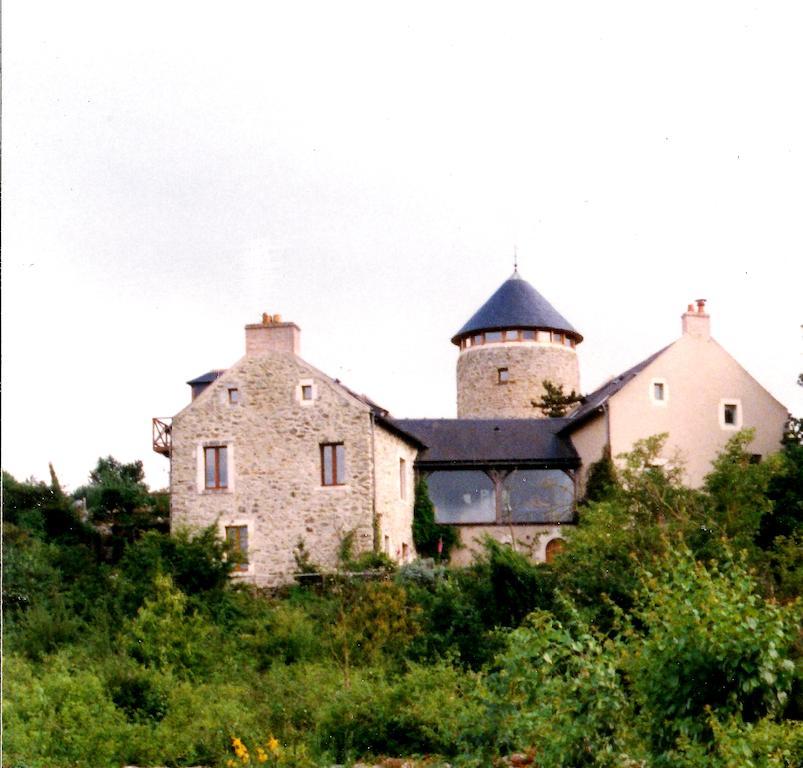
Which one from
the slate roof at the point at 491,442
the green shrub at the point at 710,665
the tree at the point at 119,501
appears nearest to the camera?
the green shrub at the point at 710,665

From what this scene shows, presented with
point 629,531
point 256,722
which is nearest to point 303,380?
point 629,531

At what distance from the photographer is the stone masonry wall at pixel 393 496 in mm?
30578

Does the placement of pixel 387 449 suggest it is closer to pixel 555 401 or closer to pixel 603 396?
pixel 603 396

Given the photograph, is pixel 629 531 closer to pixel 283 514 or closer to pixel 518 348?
pixel 283 514

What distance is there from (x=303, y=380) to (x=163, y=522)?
6131 millimetres

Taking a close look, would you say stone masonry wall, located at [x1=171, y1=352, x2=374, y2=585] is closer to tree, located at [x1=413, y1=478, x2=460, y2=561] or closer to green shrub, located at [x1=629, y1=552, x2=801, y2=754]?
tree, located at [x1=413, y1=478, x2=460, y2=561]

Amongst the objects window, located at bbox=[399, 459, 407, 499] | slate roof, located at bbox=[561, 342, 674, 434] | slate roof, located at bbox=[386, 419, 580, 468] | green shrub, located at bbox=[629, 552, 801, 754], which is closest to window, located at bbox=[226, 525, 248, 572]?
window, located at bbox=[399, 459, 407, 499]

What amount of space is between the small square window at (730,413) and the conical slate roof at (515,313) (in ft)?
40.9

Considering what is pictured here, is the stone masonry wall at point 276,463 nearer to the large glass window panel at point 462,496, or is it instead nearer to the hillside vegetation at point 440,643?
the hillside vegetation at point 440,643

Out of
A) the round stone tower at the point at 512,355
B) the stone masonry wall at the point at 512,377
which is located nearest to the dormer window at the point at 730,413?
the round stone tower at the point at 512,355

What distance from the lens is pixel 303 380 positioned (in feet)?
100

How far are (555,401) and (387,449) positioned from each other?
9667 mm

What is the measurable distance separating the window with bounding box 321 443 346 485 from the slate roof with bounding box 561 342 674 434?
6.22 meters

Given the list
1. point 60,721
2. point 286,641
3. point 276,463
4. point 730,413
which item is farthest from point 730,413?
point 60,721
